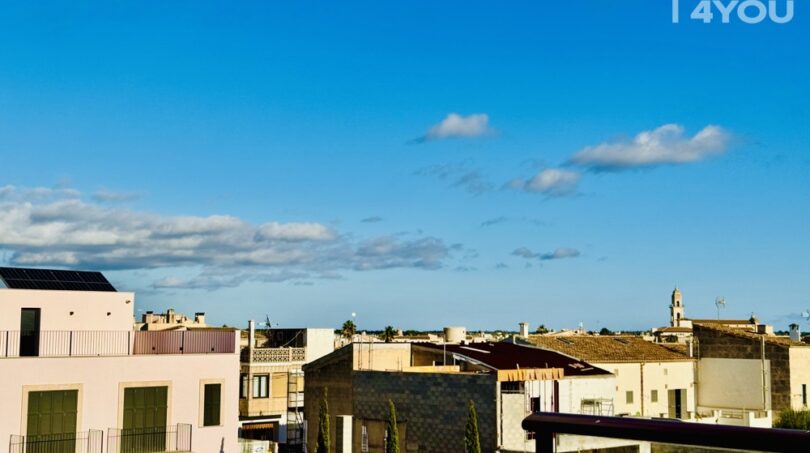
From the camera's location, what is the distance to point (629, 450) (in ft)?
27.0

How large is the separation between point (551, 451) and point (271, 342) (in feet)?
172

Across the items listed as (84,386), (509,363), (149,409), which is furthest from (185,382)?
(509,363)

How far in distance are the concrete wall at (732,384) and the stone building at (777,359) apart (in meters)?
0.24

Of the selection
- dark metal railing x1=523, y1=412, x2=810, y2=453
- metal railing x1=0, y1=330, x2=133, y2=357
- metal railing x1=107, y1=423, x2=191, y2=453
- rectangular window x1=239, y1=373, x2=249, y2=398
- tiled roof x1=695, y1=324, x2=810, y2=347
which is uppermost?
tiled roof x1=695, y1=324, x2=810, y2=347

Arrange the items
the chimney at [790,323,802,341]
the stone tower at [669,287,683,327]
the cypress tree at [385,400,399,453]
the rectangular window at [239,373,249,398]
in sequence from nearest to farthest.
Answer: the cypress tree at [385,400,399,453] < the rectangular window at [239,373,249,398] < the chimney at [790,323,802,341] < the stone tower at [669,287,683,327]

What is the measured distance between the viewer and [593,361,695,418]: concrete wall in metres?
47.9

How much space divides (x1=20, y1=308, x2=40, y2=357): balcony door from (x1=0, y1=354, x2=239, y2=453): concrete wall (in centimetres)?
190

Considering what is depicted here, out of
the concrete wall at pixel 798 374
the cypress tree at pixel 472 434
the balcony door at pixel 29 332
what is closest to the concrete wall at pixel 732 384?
the concrete wall at pixel 798 374

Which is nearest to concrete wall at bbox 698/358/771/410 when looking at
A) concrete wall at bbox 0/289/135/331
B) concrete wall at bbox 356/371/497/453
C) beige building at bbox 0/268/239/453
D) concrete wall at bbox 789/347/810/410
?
concrete wall at bbox 789/347/810/410

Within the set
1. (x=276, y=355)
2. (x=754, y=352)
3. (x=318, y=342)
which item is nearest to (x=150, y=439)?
(x=276, y=355)

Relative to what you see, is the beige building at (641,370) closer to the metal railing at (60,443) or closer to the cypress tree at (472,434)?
the cypress tree at (472,434)

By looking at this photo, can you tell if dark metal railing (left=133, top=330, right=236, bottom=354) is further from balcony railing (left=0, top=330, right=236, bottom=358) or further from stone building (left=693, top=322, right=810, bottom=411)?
stone building (left=693, top=322, right=810, bottom=411)

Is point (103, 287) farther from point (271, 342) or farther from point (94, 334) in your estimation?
point (271, 342)

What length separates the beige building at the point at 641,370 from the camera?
48.2 meters
